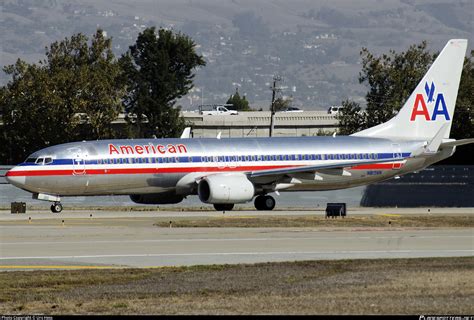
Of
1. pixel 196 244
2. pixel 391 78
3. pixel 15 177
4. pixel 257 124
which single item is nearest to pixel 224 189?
pixel 15 177

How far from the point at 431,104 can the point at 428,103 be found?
0.16m

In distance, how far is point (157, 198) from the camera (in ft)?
190

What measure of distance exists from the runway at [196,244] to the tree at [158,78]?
62972mm

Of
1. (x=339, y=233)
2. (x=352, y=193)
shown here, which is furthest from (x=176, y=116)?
(x=339, y=233)

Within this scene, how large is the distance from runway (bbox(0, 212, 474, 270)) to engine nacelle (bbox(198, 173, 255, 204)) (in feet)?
40.2

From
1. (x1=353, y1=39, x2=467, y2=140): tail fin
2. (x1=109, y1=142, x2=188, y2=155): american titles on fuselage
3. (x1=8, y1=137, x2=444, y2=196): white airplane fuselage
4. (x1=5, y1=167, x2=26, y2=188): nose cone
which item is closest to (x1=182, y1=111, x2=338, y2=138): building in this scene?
(x1=353, y1=39, x2=467, y2=140): tail fin

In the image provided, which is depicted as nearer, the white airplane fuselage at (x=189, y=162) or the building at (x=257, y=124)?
the white airplane fuselage at (x=189, y=162)

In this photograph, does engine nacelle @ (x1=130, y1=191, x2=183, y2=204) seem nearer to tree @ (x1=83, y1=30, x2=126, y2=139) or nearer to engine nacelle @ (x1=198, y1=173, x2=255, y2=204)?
engine nacelle @ (x1=198, y1=173, x2=255, y2=204)

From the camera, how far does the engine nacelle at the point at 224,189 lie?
54906 mm

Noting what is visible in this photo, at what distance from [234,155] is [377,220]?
1380 cm

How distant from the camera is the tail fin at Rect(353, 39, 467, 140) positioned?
62.3m

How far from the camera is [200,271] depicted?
87.7ft

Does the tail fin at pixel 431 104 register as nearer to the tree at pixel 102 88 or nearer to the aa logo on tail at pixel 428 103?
the aa logo on tail at pixel 428 103

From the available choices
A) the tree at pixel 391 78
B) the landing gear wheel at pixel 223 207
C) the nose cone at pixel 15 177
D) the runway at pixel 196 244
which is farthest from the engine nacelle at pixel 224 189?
the tree at pixel 391 78
